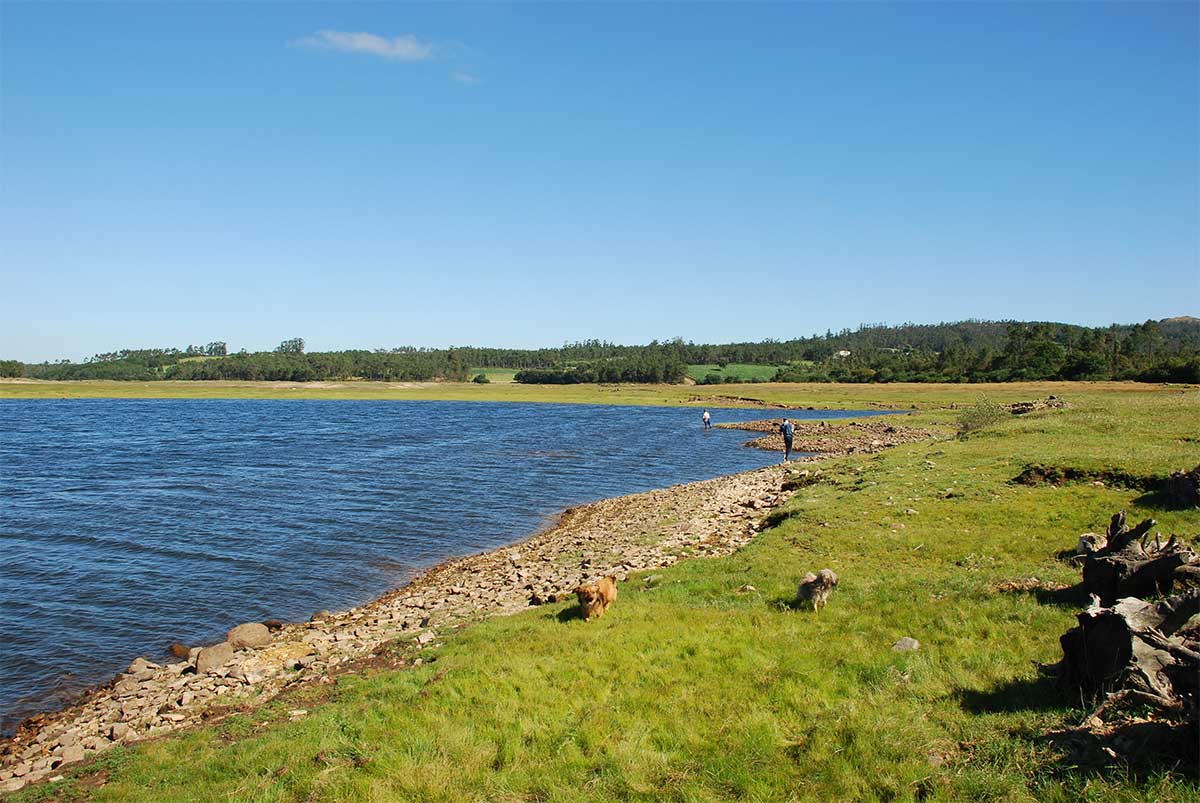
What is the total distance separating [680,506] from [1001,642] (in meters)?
20.5

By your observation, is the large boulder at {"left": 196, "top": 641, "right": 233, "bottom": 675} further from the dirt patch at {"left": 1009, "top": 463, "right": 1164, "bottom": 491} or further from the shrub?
the shrub

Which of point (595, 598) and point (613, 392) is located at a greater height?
point (613, 392)

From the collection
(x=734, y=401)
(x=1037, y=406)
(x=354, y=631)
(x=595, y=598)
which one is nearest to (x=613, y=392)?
(x=734, y=401)

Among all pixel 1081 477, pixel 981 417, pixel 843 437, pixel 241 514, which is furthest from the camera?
pixel 843 437

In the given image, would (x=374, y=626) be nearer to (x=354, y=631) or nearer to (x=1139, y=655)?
(x=354, y=631)

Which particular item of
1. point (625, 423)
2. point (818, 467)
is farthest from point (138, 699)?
point (625, 423)

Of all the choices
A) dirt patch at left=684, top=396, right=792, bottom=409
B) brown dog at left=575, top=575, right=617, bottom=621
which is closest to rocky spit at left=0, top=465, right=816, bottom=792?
brown dog at left=575, top=575, right=617, bottom=621

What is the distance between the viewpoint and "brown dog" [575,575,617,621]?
48.3 ft

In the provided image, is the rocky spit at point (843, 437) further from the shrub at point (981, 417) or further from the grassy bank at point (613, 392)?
the grassy bank at point (613, 392)

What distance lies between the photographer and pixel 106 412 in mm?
115312

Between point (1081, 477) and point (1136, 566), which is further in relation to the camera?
point (1081, 477)

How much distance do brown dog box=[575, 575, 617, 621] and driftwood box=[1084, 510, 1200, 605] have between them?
30.2 feet

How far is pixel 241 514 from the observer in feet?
113

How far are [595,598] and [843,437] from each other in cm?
5482
